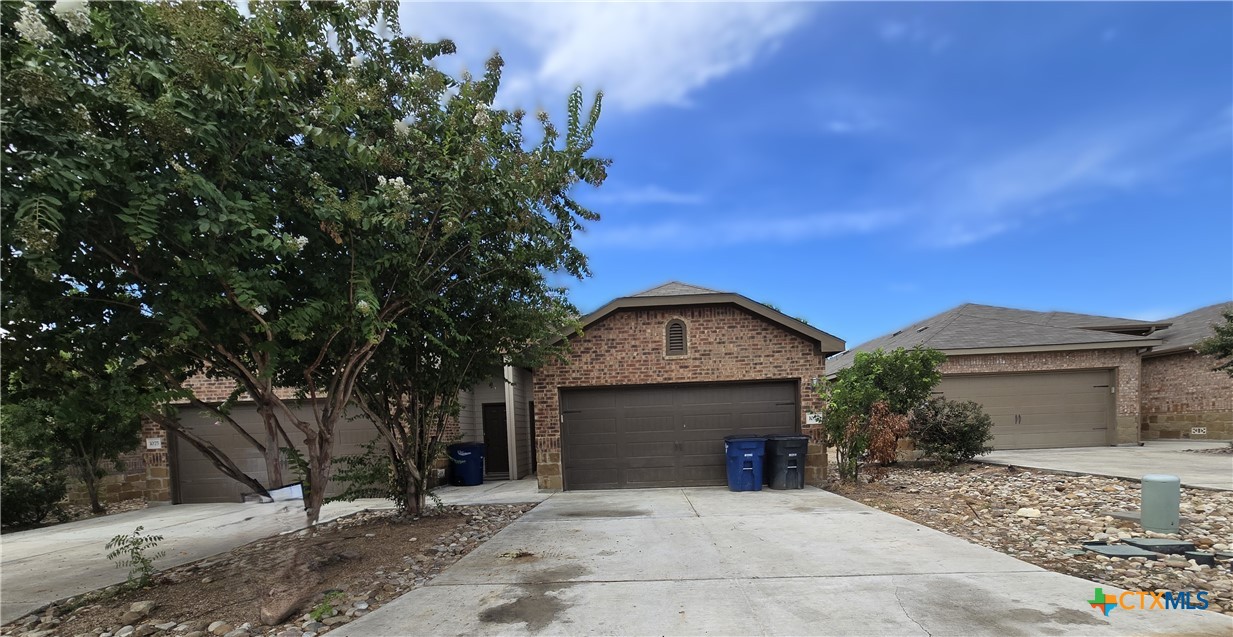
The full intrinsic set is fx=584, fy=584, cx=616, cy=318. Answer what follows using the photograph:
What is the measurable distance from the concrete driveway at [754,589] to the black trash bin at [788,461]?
9.72ft

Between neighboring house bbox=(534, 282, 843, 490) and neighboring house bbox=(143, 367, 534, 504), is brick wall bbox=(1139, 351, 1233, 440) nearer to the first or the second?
neighboring house bbox=(534, 282, 843, 490)

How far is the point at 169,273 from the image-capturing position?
437 cm

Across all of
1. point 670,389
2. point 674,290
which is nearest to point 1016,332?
point 674,290

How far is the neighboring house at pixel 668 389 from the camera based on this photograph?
1117 cm

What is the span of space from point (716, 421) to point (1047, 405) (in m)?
10.6

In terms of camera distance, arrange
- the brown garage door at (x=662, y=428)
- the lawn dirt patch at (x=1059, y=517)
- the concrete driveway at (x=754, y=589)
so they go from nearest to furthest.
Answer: the concrete driveway at (x=754, y=589) → the lawn dirt patch at (x=1059, y=517) → the brown garage door at (x=662, y=428)

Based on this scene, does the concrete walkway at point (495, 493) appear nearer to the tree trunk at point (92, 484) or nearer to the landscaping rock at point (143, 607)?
the landscaping rock at point (143, 607)

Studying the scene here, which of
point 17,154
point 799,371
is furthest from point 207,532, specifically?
point 799,371

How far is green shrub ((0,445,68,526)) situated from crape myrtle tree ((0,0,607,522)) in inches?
299

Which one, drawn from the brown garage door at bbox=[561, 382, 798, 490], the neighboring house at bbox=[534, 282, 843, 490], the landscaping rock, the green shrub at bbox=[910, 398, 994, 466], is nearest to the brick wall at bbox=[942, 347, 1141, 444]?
the green shrub at bbox=[910, 398, 994, 466]

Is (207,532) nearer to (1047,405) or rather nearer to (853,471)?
(853,471)

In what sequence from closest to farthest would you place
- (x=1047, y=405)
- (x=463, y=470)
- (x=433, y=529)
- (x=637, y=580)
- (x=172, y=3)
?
(x=172, y=3) → (x=637, y=580) → (x=433, y=529) → (x=463, y=470) → (x=1047, y=405)

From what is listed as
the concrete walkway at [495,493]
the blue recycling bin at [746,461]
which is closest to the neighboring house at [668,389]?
the concrete walkway at [495,493]

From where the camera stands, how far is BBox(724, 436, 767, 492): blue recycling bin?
10445 millimetres
